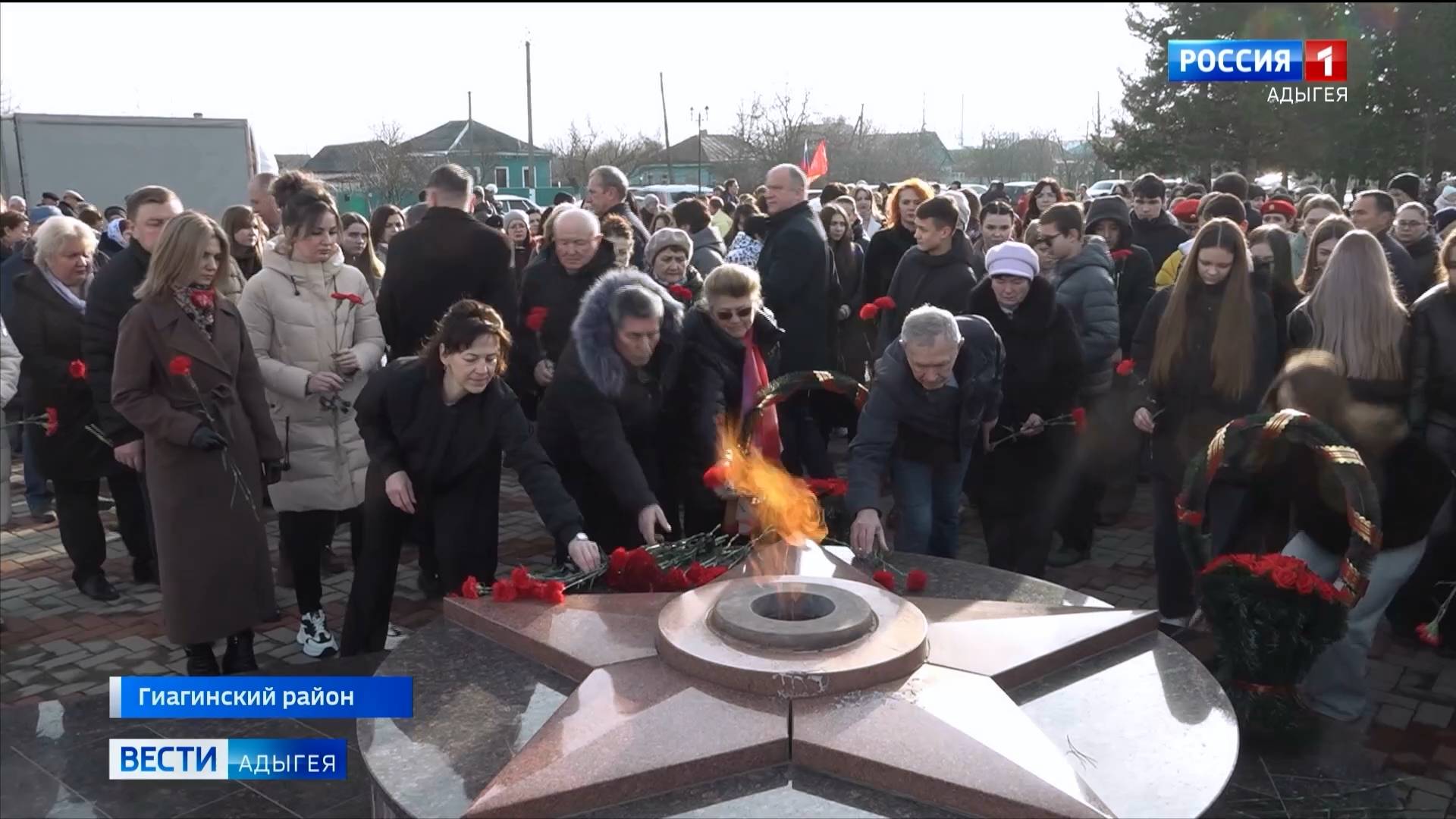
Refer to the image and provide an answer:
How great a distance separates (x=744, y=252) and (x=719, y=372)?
3219 mm

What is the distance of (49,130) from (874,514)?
50.4 feet

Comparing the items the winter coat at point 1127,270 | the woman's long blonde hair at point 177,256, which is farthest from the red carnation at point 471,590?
the winter coat at point 1127,270

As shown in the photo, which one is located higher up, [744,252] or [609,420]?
[744,252]

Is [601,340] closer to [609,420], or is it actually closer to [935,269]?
[609,420]

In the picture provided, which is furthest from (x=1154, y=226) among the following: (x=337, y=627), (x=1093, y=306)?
(x=337, y=627)

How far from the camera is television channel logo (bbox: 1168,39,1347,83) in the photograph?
953 centimetres

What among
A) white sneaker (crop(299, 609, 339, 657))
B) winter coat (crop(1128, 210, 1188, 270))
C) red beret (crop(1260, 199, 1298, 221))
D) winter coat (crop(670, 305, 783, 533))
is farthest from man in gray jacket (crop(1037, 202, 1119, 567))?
red beret (crop(1260, 199, 1298, 221))

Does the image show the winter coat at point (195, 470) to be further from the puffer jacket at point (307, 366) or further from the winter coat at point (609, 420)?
the winter coat at point (609, 420)

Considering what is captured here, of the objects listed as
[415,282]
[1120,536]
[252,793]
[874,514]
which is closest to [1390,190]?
[1120,536]

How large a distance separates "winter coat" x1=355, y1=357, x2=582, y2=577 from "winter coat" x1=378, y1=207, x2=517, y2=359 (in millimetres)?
1215

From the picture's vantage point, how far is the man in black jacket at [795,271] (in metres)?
6.18

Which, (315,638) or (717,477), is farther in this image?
(315,638)

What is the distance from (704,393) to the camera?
4656mm
